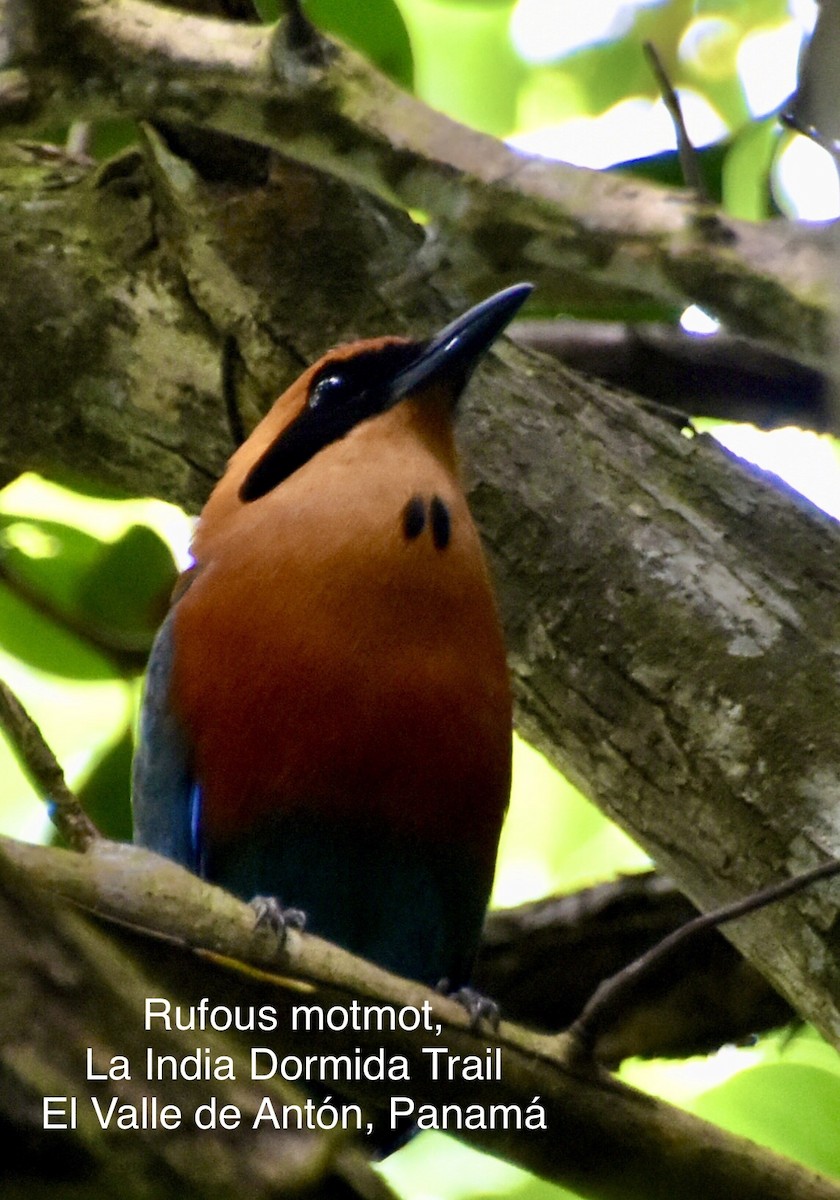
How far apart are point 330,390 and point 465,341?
0.91ft

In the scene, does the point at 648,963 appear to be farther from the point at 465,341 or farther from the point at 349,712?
the point at 465,341

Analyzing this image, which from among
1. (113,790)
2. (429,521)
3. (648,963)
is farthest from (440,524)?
(113,790)

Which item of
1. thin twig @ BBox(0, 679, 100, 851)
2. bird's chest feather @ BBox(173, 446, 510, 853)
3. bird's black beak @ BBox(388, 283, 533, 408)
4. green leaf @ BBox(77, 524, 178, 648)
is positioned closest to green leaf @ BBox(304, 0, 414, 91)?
bird's black beak @ BBox(388, 283, 533, 408)

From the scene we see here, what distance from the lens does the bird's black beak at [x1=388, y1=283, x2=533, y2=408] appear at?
9.64 feet

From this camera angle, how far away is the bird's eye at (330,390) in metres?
3.06

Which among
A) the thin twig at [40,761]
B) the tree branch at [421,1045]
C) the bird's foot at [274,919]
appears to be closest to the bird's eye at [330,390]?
the thin twig at [40,761]

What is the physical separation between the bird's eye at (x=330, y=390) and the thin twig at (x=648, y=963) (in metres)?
1.49

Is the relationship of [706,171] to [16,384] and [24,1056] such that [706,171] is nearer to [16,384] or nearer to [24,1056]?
[16,384]

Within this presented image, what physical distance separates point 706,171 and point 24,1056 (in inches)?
129

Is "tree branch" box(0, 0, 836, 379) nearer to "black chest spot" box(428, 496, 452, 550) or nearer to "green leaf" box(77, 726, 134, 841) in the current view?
"black chest spot" box(428, 496, 452, 550)

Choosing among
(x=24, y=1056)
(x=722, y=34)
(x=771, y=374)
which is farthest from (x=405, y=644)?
(x=722, y=34)

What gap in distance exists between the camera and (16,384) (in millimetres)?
3457

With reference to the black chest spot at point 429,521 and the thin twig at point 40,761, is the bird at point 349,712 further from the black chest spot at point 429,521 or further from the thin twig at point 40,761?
the thin twig at point 40,761

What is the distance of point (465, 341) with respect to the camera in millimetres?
2984
